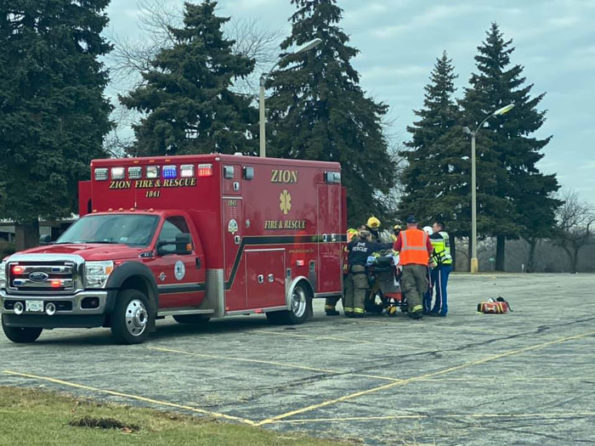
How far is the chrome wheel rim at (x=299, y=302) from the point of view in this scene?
Result: 18000 millimetres

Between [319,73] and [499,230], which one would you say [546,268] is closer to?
[499,230]

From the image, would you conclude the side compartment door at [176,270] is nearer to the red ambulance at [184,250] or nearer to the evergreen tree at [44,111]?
the red ambulance at [184,250]

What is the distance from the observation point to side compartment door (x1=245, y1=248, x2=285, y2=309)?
1648 cm

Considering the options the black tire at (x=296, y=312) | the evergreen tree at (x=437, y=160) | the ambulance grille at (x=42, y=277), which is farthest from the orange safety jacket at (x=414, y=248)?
the evergreen tree at (x=437, y=160)

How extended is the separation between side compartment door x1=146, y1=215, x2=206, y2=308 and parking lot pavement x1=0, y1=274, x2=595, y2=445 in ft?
2.04

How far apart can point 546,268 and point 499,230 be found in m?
26.7

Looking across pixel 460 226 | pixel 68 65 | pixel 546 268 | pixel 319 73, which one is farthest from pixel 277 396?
pixel 546 268

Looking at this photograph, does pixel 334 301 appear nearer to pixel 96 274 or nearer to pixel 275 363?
pixel 96 274

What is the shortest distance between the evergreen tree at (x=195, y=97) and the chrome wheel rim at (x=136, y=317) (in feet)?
97.2

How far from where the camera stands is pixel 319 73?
48938mm

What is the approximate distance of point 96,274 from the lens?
1388cm

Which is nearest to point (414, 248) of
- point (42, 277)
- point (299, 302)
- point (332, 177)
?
point (332, 177)

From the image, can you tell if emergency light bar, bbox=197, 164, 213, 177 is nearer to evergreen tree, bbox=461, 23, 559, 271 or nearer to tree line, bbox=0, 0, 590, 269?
tree line, bbox=0, 0, 590, 269

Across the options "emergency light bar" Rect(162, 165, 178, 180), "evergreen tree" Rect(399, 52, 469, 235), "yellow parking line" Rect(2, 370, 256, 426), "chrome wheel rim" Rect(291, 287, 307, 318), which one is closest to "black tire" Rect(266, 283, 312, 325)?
"chrome wheel rim" Rect(291, 287, 307, 318)
